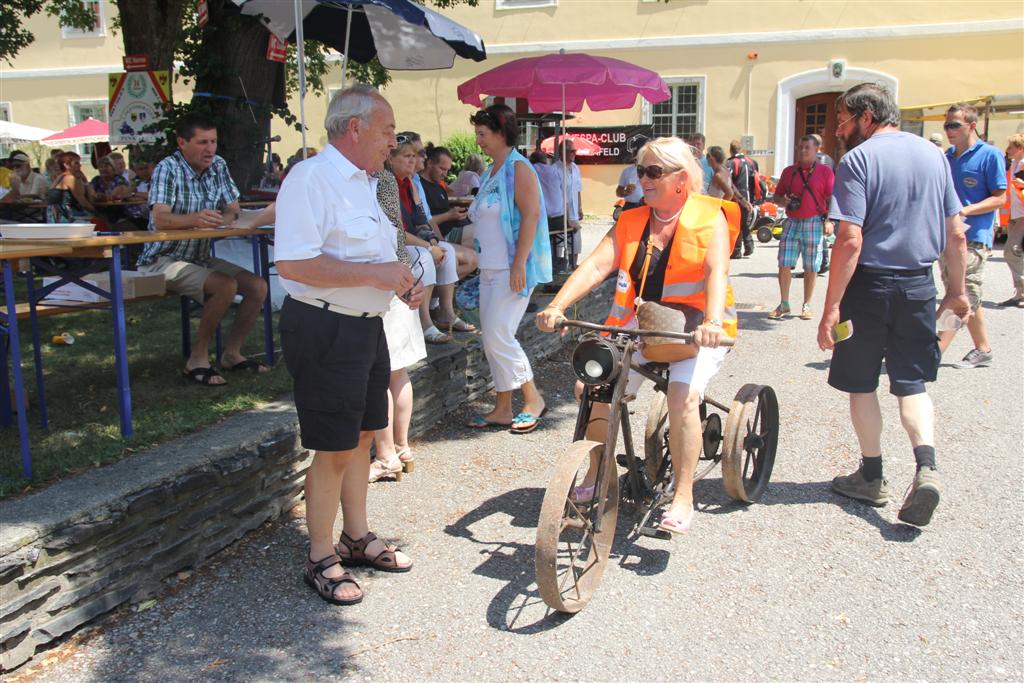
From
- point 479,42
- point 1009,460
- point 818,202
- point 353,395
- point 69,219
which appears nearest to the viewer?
point 353,395

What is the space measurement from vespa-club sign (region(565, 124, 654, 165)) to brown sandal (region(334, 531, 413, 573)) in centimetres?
2075

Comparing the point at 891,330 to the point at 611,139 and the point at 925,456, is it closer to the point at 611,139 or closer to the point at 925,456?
the point at 925,456

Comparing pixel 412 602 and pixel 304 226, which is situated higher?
pixel 304 226

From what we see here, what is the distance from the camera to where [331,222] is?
10.6 ft

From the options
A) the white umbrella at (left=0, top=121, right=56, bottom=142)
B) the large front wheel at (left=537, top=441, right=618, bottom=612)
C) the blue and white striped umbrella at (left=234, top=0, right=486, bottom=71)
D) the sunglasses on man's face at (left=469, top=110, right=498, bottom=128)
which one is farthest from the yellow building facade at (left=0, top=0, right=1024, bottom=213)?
the large front wheel at (left=537, top=441, right=618, bottom=612)

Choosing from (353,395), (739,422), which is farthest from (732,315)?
(353,395)

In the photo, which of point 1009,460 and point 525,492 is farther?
point 1009,460

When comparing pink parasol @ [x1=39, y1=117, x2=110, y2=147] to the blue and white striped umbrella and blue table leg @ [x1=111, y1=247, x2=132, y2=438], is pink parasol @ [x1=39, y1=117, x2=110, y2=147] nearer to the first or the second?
the blue and white striped umbrella

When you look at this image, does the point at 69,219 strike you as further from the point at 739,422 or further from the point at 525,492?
the point at 739,422

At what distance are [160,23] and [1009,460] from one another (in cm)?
958

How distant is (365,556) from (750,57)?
21716 mm

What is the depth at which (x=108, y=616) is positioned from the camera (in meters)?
3.43

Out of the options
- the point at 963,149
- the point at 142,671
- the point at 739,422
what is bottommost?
the point at 142,671

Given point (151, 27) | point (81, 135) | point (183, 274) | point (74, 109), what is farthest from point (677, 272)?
point (74, 109)
